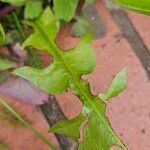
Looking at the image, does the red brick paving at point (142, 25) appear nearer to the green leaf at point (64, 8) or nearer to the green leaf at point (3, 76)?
the green leaf at point (64, 8)

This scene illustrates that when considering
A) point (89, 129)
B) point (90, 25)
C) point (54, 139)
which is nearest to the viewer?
point (89, 129)

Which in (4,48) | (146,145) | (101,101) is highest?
(4,48)

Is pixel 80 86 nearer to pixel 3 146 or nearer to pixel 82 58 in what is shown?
pixel 82 58

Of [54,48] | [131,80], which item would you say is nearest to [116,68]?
[131,80]

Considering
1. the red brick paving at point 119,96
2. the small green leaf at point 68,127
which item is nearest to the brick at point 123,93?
the red brick paving at point 119,96

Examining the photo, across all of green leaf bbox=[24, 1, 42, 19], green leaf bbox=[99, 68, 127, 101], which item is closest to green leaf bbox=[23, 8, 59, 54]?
green leaf bbox=[24, 1, 42, 19]

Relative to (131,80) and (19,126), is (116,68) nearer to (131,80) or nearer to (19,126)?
(131,80)
